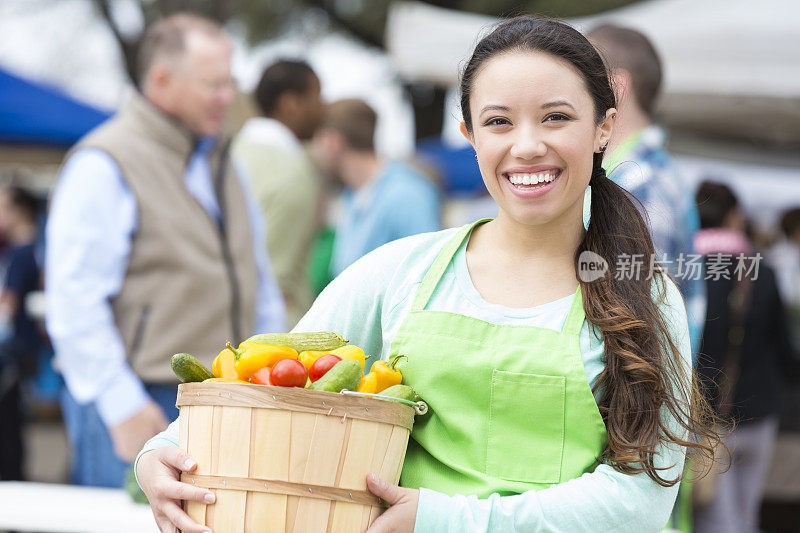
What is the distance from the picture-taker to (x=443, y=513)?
5.89ft

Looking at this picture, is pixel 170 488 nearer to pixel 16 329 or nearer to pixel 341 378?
pixel 341 378

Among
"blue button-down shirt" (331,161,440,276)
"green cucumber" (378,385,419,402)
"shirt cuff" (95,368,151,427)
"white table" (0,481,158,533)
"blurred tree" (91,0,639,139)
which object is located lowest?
"white table" (0,481,158,533)

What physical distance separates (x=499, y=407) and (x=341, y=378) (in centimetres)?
31

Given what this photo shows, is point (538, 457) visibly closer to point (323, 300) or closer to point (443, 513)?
point (443, 513)

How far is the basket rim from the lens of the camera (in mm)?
1714

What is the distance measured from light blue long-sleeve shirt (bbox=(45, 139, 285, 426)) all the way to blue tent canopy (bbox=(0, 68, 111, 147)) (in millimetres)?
5632

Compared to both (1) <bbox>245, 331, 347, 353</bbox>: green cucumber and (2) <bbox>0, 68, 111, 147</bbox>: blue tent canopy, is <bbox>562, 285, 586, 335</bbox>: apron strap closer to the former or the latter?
(1) <bbox>245, 331, 347, 353</bbox>: green cucumber

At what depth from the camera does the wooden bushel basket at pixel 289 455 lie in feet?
5.64

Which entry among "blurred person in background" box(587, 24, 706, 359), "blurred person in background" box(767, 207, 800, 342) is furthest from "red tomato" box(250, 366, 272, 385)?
"blurred person in background" box(767, 207, 800, 342)

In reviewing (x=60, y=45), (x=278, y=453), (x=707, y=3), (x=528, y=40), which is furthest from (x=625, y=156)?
(x=60, y=45)

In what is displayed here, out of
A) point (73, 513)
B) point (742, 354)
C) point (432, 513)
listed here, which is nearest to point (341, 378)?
point (432, 513)

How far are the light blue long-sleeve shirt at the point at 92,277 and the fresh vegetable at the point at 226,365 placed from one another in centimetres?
173

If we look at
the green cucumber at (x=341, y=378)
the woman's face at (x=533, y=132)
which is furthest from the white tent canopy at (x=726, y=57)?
the green cucumber at (x=341, y=378)

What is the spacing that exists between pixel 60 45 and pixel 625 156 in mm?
16558
